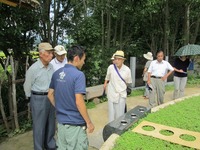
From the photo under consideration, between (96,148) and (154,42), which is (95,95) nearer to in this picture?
(96,148)

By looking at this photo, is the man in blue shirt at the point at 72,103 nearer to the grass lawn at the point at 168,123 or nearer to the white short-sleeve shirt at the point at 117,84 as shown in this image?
the grass lawn at the point at 168,123

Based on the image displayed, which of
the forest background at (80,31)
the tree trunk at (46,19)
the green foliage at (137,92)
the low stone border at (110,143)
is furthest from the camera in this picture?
the green foliage at (137,92)

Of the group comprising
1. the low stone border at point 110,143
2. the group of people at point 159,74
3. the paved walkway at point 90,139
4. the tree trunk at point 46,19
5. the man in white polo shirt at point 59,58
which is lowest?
the paved walkway at point 90,139

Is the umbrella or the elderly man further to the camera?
the umbrella

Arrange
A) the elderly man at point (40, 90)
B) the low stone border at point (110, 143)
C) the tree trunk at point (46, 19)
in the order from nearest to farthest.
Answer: the low stone border at point (110, 143) → the elderly man at point (40, 90) → the tree trunk at point (46, 19)

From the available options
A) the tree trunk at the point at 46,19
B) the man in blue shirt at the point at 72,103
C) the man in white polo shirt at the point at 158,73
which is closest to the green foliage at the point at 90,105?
the man in white polo shirt at the point at 158,73

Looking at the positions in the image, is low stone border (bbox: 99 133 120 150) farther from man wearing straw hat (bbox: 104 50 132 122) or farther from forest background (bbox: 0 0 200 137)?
forest background (bbox: 0 0 200 137)

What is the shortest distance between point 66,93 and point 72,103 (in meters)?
0.14

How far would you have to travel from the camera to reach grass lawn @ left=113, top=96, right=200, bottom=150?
330 cm

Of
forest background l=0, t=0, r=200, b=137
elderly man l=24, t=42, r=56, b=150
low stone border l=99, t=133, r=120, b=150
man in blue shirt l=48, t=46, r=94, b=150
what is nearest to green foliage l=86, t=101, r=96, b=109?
forest background l=0, t=0, r=200, b=137

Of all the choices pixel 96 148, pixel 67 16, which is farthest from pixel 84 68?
pixel 96 148

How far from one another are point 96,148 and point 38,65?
1830 millimetres

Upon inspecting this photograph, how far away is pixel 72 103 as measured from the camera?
2945mm

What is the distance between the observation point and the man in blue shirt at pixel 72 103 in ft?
9.43
